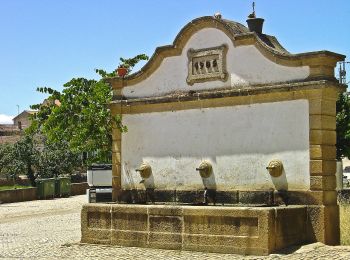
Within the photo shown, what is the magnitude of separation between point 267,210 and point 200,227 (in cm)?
151

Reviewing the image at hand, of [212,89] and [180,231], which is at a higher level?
[212,89]

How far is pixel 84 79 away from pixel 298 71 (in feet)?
21.2

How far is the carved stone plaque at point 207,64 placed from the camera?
1369cm

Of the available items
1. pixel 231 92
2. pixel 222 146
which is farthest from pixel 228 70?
pixel 222 146

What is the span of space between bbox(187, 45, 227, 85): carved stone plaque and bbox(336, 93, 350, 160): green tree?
16.4 meters

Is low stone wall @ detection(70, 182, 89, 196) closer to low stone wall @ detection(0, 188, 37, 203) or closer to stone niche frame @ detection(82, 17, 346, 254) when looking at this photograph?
low stone wall @ detection(0, 188, 37, 203)

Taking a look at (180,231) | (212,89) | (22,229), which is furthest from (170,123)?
(22,229)

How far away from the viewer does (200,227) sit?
1195 cm

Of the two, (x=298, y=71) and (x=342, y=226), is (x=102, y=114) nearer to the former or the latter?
(x=298, y=71)

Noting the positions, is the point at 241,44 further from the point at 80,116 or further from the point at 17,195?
the point at 17,195

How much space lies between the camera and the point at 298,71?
12.6 metres

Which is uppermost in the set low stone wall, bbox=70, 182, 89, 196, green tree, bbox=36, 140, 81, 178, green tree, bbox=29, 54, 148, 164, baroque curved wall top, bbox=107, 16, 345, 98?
baroque curved wall top, bbox=107, 16, 345, 98


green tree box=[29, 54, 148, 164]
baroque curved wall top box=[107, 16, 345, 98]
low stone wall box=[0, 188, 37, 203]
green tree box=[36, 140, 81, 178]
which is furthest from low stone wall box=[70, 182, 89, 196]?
baroque curved wall top box=[107, 16, 345, 98]

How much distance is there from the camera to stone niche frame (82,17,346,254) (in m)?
11.5
